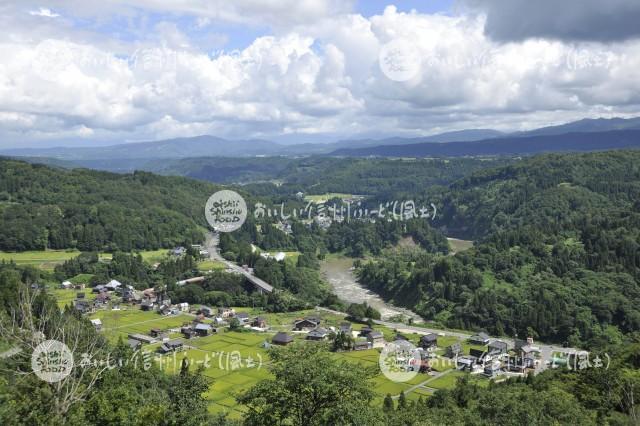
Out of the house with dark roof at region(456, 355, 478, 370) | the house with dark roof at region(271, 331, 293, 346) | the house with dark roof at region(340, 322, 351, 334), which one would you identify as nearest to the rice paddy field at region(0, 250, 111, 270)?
the house with dark roof at region(271, 331, 293, 346)

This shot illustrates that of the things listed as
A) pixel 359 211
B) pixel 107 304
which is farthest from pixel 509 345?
pixel 359 211

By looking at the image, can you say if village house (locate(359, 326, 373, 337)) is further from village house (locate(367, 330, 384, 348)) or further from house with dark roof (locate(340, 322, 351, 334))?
house with dark roof (locate(340, 322, 351, 334))

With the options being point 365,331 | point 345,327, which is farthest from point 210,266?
point 365,331

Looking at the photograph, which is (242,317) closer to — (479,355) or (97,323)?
(97,323)

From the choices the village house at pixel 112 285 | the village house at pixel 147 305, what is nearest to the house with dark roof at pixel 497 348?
the village house at pixel 147 305

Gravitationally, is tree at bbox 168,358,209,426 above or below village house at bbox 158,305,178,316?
above
